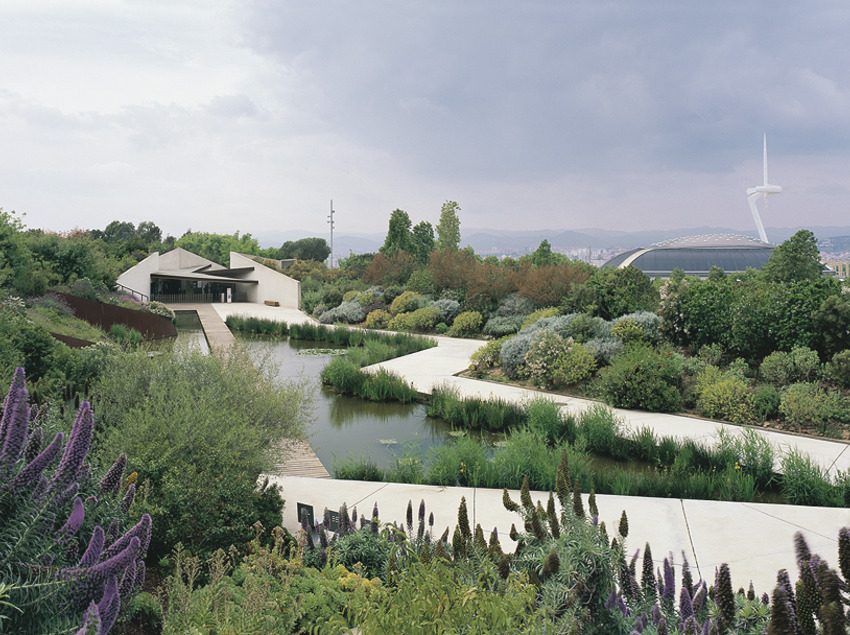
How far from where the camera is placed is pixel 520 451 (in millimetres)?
5727

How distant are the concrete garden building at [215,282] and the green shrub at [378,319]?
1140cm

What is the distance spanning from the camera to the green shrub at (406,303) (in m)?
21.4

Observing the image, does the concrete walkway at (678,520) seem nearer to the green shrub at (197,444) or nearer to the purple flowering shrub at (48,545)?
the green shrub at (197,444)

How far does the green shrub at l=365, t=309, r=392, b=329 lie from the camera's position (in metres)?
21.4

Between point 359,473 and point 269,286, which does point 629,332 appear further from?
point 269,286

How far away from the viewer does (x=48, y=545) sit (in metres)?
1.58

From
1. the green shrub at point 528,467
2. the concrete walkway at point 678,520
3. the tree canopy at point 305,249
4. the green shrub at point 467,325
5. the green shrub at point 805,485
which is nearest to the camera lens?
the concrete walkway at point 678,520

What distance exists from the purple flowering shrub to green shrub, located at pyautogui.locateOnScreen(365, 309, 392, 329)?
19.6m

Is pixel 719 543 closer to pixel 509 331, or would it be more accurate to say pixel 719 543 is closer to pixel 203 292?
pixel 509 331

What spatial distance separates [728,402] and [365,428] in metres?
5.38

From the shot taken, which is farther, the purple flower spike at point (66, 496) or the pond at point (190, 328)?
the pond at point (190, 328)

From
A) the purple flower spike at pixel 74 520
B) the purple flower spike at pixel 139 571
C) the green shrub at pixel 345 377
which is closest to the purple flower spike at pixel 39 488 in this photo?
the purple flower spike at pixel 74 520

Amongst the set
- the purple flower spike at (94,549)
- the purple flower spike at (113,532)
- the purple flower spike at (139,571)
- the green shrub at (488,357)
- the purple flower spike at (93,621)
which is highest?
the purple flower spike at (94,549)

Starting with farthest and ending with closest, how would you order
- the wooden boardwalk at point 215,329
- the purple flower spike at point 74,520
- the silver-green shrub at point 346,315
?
the silver-green shrub at point 346,315, the wooden boardwalk at point 215,329, the purple flower spike at point 74,520
